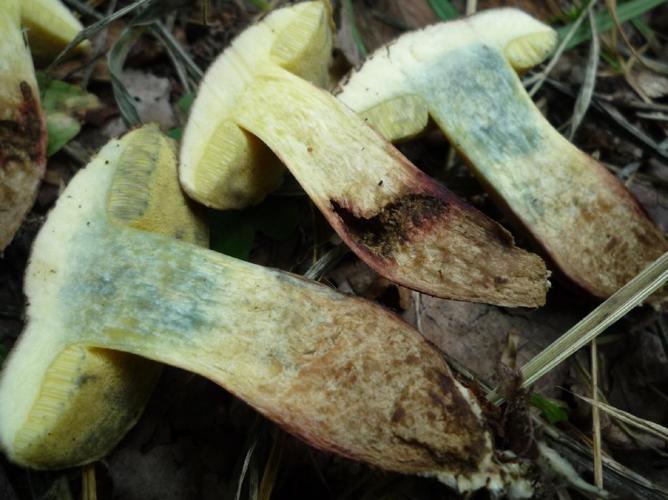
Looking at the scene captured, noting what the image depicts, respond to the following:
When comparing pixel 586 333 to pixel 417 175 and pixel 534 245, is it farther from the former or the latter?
pixel 417 175

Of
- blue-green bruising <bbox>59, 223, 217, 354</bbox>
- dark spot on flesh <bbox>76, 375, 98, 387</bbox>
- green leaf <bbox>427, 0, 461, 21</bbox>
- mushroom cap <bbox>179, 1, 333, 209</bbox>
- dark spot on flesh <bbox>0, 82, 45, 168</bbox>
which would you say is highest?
green leaf <bbox>427, 0, 461, 21</bbox>

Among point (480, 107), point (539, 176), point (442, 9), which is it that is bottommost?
point (539, 176)

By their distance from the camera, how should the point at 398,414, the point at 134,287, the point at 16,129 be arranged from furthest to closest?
the point at 16,129 < the point at 134,287 < the point at 398,414

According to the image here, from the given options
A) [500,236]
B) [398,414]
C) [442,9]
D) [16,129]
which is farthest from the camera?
[442,9]

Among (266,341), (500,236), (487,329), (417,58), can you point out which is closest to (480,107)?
(417,58)

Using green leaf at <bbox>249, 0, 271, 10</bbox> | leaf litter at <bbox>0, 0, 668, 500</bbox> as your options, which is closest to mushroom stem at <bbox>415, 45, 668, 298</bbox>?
leaf litter at <bbox>0, 0, 668, 500</bbox>

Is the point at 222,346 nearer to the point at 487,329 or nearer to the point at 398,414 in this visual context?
Result: the point at 398,414

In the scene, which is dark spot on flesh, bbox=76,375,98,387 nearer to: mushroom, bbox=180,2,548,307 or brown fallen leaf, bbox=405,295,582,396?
mushroom, bbox=180,2,548,307
